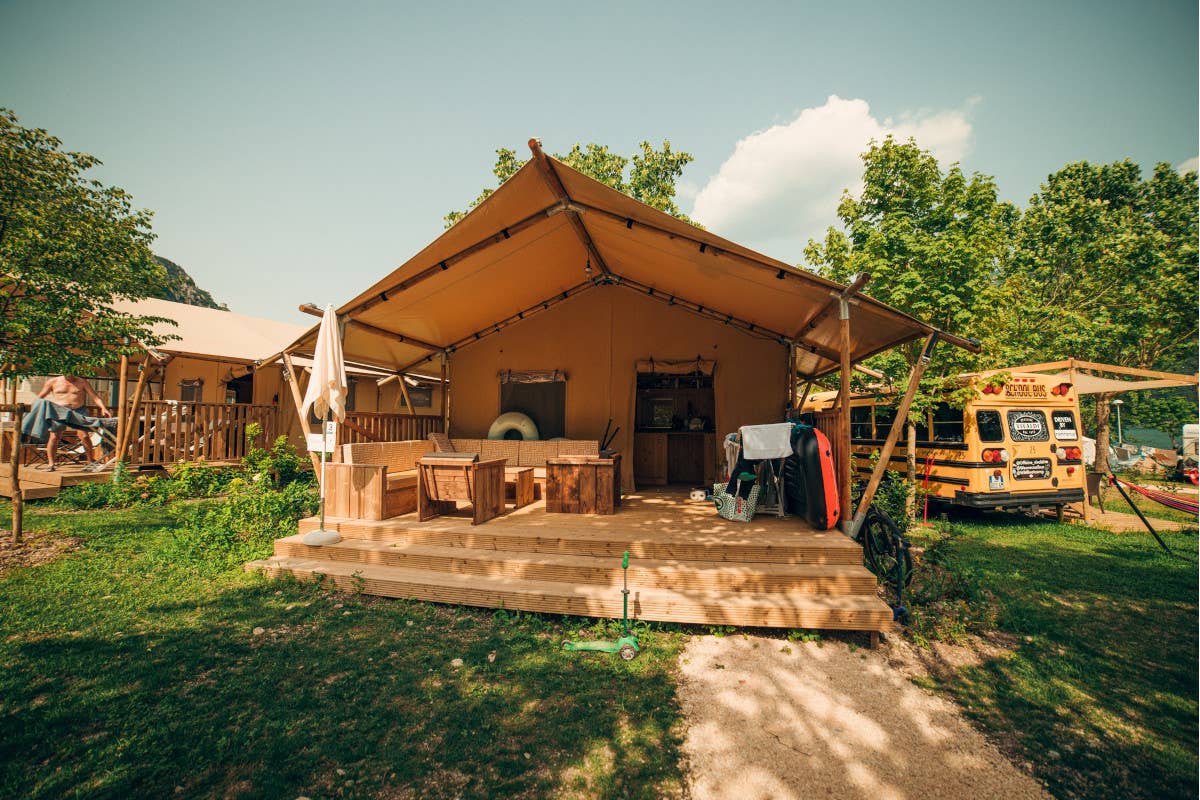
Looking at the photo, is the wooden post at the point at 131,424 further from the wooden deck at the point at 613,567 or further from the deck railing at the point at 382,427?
the wooden deck at the point at 613,567

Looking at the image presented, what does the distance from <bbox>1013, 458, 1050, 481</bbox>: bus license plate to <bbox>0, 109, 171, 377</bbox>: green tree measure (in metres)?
12.7

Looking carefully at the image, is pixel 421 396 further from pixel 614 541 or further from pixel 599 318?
pixel 614 541

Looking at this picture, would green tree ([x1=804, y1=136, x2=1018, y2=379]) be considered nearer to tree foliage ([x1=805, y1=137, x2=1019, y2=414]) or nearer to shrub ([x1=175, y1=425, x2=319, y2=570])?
tree foliage ([x1=805, y1=137, x2=1019, y2=414])

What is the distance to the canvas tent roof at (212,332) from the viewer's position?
→ 10.1 meters

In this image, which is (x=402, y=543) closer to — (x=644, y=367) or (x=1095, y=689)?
(x=644, y=367)

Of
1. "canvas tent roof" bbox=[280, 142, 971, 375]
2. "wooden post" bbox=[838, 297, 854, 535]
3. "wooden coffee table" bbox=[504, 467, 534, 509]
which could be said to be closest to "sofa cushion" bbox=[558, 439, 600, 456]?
"wooden coffee table" bbox=[504, 467, 534, 509]

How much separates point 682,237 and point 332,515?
16.8 ft

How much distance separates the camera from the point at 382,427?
755 cm

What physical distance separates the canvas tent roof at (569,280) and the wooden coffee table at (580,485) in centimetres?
264

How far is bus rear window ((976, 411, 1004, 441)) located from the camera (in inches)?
277

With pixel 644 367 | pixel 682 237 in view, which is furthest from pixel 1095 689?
pixel 644 367

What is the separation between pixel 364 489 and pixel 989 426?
29.6ft

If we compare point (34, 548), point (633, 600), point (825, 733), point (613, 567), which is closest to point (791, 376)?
point (613, 567)

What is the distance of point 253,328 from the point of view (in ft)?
43.4
